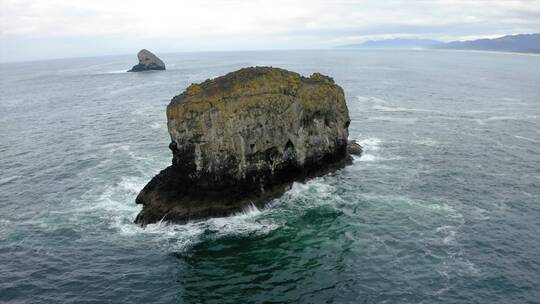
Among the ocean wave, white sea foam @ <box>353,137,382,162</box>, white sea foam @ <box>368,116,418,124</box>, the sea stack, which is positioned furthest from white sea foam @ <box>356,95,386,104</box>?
the sea stack

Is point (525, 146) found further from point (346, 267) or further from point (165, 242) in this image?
point (165, 242)

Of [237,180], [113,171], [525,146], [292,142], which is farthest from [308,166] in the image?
[525,146]

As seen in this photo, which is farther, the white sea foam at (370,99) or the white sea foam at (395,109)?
the white sea foam at (370,99)

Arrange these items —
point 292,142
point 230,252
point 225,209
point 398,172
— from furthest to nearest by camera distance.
Answer: 1. point 398,172
2. point 292,142
3. point 225,209
4. point 230,252

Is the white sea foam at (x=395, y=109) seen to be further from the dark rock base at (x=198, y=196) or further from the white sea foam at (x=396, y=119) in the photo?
the dark rock base at (x=198, y=196)

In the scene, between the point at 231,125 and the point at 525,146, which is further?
the point at 525,146

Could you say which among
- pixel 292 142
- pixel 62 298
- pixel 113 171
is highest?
pixel 292 142

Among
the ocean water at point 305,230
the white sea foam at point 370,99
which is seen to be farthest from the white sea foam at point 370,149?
the white sea foam at point 370,99
